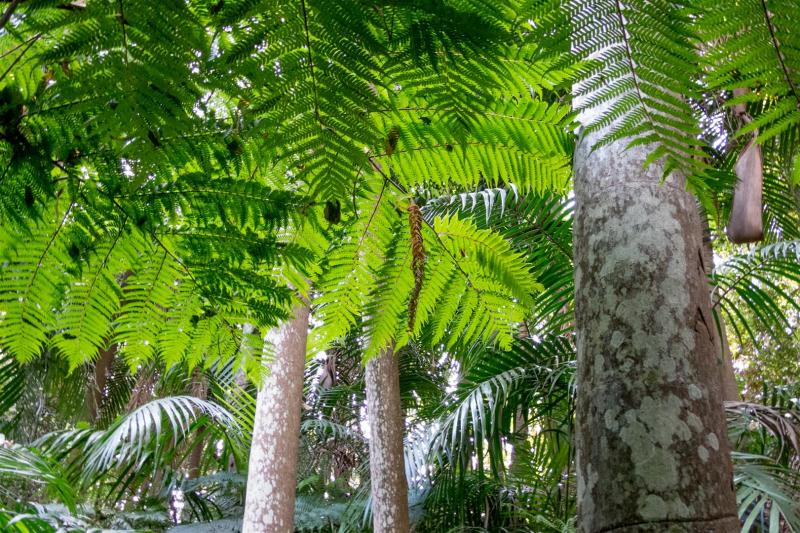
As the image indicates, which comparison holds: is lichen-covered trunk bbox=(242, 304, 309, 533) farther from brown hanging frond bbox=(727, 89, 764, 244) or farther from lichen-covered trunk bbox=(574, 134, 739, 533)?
lichen-covered trunk bbox=(574, 134, 739, 533)

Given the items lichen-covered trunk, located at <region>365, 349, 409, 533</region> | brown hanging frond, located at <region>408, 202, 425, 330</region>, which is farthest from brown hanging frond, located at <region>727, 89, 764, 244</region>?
lichen-covered trunk, located at <region>365, 349, 409, 533</region>

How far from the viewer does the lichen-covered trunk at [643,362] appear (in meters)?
0.98

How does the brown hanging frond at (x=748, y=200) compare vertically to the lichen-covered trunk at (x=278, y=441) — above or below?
above

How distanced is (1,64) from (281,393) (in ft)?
8.44

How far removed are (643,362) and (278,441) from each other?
2.69 metres

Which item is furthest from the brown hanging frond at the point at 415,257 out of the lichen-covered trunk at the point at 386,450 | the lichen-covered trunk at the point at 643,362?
the lichen-covered trunk at the point at 386,450

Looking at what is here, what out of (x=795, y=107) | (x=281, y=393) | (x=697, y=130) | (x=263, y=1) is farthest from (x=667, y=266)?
(x=281, y=393)

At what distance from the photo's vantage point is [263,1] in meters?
0.90

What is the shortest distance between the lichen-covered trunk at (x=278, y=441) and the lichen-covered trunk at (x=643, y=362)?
220 cm

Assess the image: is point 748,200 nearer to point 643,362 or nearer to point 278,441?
point 643,362

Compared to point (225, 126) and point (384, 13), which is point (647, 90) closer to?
point (384, 13)

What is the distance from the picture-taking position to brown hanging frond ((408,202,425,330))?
4.78 ft

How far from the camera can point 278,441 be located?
344 centimetres

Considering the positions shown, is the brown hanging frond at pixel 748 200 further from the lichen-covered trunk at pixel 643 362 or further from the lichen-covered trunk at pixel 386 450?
the lichen-covered trunk at pixel 386 450
